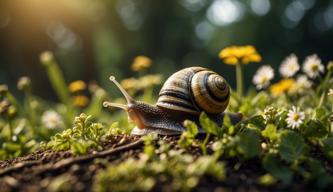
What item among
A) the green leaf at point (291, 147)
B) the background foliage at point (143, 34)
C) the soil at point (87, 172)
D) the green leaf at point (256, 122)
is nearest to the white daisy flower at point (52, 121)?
the soil at point (87, 172)

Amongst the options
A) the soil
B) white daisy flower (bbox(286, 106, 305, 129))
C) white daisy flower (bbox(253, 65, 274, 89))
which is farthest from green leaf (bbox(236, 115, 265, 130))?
white daisy flower (bbox(253, 65, 274, 89))

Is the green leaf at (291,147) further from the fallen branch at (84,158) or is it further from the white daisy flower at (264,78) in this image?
the white daisy flower at (264,78)

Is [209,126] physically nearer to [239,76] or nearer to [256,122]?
[256,122]

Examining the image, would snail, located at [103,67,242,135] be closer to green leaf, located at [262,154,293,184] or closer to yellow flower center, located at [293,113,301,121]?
yellow flower center, located at [293,113,301,121]

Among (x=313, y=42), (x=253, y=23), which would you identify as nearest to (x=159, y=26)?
(x=253, y=23)

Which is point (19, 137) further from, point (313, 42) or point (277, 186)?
point (313, 42)

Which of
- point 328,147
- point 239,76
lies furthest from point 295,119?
point 239,76
